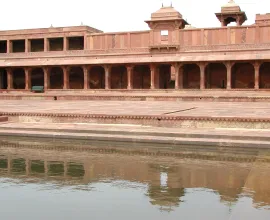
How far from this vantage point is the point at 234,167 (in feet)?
22.3

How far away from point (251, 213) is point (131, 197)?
Answer: 55.4 inches

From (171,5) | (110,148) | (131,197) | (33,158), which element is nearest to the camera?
(131,197)

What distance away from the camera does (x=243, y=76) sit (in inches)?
1080

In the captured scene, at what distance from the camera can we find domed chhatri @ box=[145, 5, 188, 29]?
28.9m

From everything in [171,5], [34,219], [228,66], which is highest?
[171,5]

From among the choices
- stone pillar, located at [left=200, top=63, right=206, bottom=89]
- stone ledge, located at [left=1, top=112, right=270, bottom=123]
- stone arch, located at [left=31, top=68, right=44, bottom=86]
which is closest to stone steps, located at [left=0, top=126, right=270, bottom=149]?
stone ledge, located at [left=1, top=112, right=270, bottom=123]

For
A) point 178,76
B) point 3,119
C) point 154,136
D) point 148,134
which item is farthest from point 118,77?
point 154,136

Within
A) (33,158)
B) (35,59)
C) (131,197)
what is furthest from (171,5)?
(131,197)

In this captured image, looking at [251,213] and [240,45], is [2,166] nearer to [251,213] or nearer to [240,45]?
[251,213]

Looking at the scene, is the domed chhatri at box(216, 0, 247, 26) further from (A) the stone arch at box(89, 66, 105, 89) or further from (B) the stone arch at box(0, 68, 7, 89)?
(B) the stone arch at box(0, 68, 7, 89)

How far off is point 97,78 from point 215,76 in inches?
339

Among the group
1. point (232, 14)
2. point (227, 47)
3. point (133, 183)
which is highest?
point (232, 14)

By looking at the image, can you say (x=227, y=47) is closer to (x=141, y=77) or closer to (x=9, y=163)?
(x=141, y=77)

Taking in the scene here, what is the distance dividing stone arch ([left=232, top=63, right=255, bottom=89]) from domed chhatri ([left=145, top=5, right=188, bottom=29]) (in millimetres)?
4900
